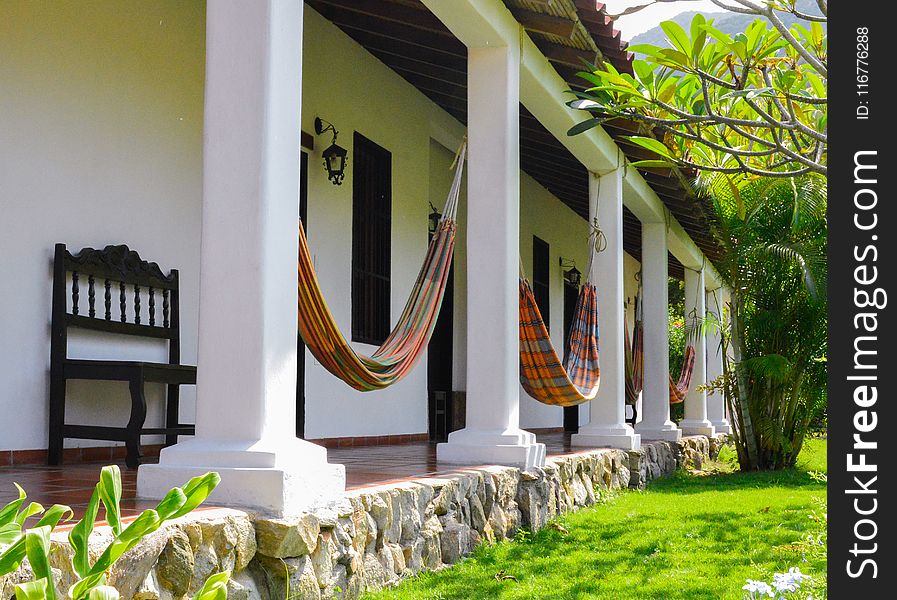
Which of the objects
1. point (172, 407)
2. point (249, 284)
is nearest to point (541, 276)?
point (172, 407)

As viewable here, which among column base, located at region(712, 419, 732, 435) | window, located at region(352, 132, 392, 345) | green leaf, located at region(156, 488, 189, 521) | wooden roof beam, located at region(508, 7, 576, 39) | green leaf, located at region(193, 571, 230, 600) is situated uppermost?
wooden roof beam, located at region(508, 7, 576, 39)

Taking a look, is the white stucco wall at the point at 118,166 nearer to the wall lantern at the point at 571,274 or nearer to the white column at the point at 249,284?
the white column at the point at 249,284

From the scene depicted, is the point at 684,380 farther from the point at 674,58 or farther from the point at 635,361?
the point at 674,58

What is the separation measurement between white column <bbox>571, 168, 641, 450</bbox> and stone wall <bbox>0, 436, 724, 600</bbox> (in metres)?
1.67

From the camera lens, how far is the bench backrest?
15.1 ft

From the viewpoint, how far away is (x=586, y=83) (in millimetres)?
6523

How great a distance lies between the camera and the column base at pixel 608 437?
25.1 ft

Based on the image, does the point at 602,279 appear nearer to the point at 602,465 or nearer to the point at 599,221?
the point at 599,221

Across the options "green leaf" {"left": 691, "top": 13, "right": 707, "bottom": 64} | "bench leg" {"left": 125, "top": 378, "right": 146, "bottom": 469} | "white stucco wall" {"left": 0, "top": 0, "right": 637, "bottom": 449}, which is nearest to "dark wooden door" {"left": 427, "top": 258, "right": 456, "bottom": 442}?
"white stucco wall" {"left": 0, "top": 0, "right": 637, "bottom": 449}

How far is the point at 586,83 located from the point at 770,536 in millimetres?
3005

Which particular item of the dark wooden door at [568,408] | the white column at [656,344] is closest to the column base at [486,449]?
the white column at [656,344]

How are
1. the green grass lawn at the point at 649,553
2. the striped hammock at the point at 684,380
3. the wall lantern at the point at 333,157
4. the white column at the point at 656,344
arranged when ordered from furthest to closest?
the striped hammock at the point at 684,380 → the white column at the point at 656,344 → the wall lantern at the point at 333,157 → the green grass lawn at the point at 649,553

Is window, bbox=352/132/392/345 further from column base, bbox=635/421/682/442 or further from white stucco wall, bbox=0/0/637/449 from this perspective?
column base, bbox=635/421/682/442

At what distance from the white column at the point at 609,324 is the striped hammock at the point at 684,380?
347 centimetres
